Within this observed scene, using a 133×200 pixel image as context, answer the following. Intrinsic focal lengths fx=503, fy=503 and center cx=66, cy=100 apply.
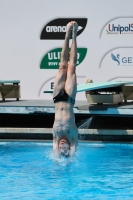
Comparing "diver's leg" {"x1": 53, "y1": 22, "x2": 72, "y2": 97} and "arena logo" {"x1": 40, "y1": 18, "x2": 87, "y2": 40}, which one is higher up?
"arena logo" {"x1": 40, "y1": 18, "x2": 87, "y2": 40}

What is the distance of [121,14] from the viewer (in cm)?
1238

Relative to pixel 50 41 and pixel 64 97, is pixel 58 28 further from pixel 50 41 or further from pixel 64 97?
pixel 64 97

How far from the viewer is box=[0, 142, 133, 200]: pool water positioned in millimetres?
6285

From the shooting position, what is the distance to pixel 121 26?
12359 mm

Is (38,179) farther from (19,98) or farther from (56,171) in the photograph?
(19,98)

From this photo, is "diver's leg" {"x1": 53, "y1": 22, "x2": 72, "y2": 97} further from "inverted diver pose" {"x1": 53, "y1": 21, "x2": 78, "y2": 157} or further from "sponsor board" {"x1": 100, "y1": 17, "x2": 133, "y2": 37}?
"sponsor board" {"x1": 100, "y1": 17, "x2": 133, "y2": 37}

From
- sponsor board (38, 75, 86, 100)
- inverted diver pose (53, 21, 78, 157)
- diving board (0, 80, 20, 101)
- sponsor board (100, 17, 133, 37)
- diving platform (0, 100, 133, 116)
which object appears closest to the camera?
inverted diver pose (53, 21, 78, 157)

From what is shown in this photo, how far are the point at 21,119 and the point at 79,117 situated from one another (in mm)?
1237

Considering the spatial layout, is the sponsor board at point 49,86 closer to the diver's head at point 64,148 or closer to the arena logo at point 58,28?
the arena logo at point 58,28

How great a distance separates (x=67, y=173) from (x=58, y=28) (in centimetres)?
608

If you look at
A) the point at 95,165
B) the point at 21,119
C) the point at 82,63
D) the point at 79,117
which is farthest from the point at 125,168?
the point at 82,63

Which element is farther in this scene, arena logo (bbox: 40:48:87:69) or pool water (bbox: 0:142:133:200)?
arena logo (bbox: 40:48:87:69)

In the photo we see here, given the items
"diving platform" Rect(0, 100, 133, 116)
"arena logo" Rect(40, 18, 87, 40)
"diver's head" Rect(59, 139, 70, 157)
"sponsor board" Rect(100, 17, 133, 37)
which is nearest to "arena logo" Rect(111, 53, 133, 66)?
"sponsor board" Rect(100, 17, 133, 37)

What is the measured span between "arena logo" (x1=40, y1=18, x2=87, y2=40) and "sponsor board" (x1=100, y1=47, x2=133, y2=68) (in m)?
0.95
